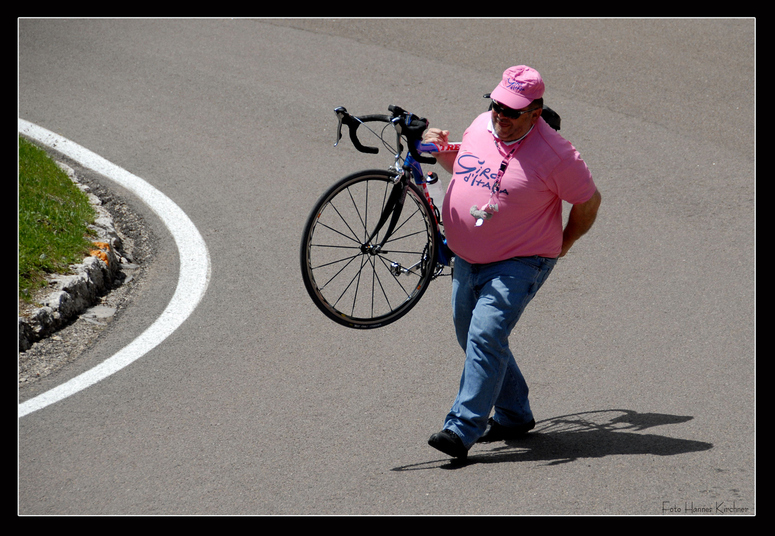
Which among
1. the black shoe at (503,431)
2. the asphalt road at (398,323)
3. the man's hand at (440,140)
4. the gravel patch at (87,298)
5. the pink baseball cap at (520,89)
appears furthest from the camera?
the gravel patch at (87,298)

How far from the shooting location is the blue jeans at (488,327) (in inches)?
178

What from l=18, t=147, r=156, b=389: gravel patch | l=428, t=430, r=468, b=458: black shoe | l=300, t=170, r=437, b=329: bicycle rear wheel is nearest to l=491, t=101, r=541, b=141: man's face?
l=300, t=170, r=437, b=329: bicycle rear wheel

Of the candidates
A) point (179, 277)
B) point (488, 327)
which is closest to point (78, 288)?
point (179, 277)

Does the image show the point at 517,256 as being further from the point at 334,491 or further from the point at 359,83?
the point at 359,83

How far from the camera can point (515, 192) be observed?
4.36 metres

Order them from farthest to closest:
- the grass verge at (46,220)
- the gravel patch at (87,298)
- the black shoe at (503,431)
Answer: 1. the grass verge at (46,220)
2. the gravel patch at (87,298)
3. the black shoe at (503,431)

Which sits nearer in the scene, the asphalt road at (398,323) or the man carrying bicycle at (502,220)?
the man carrying bicycle at (502,220)

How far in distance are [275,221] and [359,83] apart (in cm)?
311

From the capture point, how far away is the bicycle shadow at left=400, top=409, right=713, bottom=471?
15.4 ft

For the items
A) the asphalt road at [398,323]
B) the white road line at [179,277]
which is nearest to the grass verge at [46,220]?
the white road line at [179,277]

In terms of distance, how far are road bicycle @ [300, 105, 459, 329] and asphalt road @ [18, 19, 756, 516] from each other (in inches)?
11.9

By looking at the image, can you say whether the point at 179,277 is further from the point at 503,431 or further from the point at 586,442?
the point at 586,442

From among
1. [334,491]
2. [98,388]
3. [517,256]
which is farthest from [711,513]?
[98,388]

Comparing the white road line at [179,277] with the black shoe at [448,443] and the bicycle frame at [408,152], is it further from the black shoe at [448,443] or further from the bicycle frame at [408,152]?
the black shoe at [448,443]
